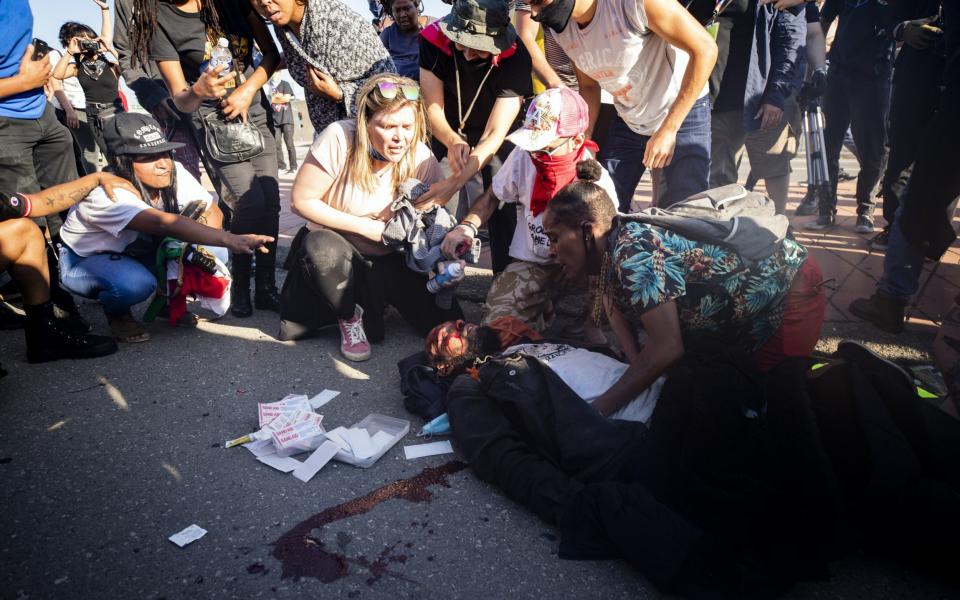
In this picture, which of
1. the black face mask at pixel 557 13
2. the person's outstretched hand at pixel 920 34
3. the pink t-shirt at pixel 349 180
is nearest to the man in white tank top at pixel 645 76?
the black face mask at pixel 557 13

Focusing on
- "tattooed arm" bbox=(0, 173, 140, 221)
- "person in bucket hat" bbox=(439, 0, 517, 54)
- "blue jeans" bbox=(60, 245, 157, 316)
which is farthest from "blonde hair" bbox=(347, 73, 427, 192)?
"blue jeans" bbox=(60, 245, 157, 316)

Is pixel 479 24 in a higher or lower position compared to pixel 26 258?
higher

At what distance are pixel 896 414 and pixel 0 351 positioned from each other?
154 inches

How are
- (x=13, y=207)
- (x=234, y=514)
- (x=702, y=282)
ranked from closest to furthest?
1. (x=234, y=514)
2. (x=702, y=282)
3. (x=13, y=207)

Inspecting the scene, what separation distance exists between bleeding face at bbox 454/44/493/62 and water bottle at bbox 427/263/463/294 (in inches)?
43.5

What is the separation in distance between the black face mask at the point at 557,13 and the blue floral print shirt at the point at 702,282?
3.33ft

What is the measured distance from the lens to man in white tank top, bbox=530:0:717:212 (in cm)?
232

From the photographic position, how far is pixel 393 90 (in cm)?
268

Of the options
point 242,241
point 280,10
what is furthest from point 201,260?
point 280,10

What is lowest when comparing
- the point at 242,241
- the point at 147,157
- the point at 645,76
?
the point at 242,241

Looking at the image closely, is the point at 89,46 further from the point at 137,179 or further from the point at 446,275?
Result: the point at 446,275

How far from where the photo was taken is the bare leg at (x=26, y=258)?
2.59 metres

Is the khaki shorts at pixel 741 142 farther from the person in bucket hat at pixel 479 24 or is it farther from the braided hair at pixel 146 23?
the braided hair at pixel 146 23

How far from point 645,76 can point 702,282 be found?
1.16 metres
